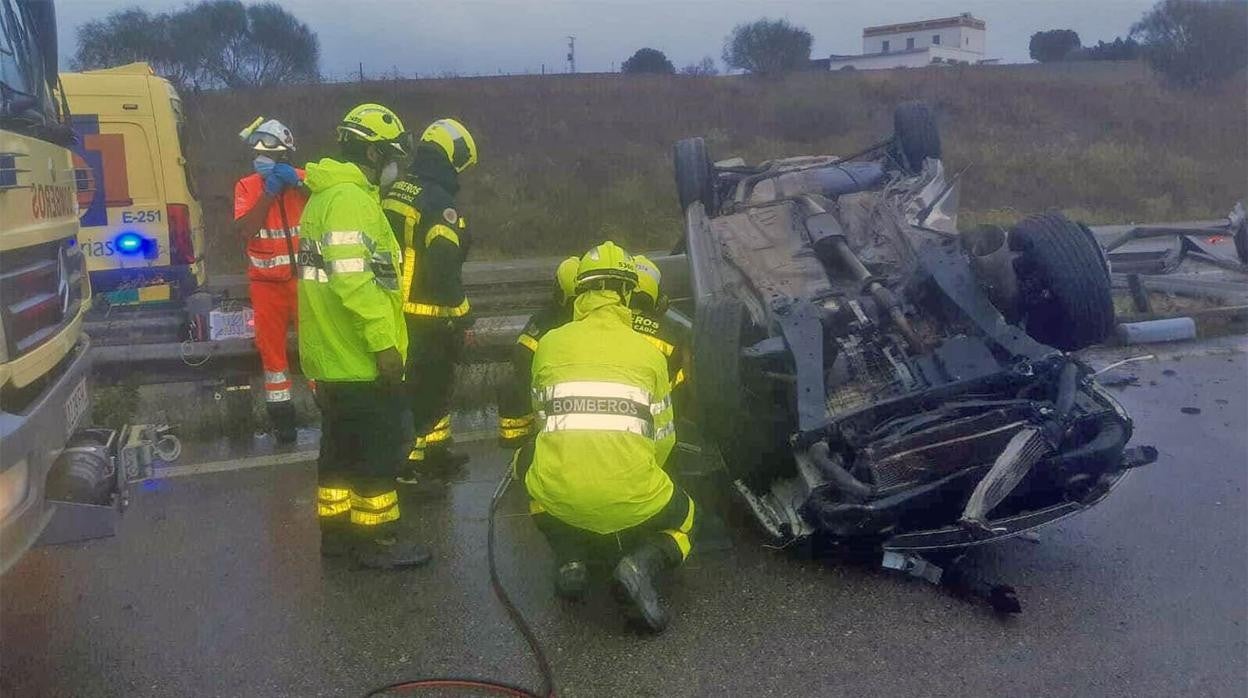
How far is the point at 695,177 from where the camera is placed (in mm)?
5855

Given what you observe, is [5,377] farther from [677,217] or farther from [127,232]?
[677,217]

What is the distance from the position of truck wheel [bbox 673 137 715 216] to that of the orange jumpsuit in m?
2.04

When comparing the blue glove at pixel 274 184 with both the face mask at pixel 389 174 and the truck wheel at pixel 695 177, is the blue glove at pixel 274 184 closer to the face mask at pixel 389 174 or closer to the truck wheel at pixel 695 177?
the face mask at pixel 389 174

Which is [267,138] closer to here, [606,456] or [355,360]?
[355,360]

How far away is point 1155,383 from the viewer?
253 inches

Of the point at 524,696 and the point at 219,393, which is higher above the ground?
the point at 219,393

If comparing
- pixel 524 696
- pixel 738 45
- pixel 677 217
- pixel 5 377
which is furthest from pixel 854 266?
pixel 738 45

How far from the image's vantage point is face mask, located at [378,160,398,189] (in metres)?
4.66

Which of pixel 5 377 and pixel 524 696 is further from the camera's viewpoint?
pixel 524 696

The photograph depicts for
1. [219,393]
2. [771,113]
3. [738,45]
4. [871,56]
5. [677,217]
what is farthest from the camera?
[871,56]

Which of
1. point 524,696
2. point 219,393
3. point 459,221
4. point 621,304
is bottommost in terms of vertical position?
point 524,696

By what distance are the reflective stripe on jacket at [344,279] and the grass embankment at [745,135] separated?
35.2 feet

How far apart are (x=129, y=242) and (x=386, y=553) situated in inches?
184

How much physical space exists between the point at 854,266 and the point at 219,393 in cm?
369
